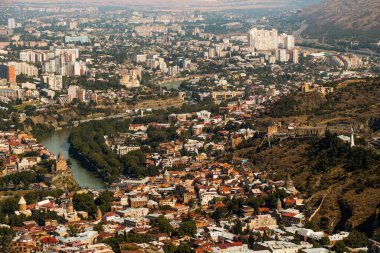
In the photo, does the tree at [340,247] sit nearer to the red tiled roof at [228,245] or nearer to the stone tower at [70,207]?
the red tiled roof at [228,245]

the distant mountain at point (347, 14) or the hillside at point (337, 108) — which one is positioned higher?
the hillside at point (337, 108)

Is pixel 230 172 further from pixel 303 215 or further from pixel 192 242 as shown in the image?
pixel 192 242

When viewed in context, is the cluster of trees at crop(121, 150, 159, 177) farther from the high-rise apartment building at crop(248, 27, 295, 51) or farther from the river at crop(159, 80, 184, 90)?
the high-rise apartment building at crop(248, 27, 295, 51)

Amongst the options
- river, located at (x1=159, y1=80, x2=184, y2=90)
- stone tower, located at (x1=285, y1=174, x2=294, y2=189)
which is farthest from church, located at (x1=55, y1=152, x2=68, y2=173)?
river, located at (x1=159, y1=80, x2=184, y2=90)

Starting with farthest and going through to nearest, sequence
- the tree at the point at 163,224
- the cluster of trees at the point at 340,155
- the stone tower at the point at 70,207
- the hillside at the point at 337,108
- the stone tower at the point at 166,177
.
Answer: the hillside at the point at 337,108 < the stone tower at the point at 166,177 < the cluster of trees at the point at 340,155 < the stone tower at the point at 70,207 < the tree at the point at 163,224

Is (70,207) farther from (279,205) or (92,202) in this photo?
(279,205)

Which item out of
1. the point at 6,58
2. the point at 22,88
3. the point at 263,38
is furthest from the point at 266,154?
the point at 263,38

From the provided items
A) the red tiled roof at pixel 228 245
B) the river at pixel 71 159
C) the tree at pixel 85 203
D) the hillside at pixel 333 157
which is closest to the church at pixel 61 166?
the river at pixel 71 159
